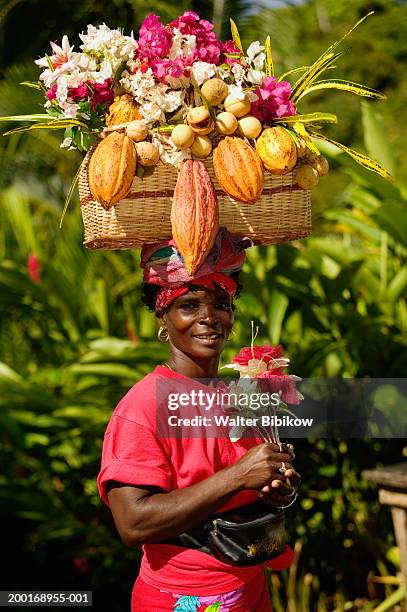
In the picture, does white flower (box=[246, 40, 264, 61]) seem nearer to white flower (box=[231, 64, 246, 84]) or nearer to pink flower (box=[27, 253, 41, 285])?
white flower (box=[231, 64, 246, 84])

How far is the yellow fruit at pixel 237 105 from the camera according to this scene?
1.97 metres

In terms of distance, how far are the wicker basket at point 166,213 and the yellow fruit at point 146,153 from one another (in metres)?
0.05

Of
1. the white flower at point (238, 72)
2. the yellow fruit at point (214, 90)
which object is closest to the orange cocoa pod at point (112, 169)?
the yellow fruit at point (214, 90)

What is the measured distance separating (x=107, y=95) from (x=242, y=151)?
1.17ft

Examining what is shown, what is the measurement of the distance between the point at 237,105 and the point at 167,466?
85cm

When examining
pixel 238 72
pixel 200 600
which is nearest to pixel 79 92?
pixel 238 72

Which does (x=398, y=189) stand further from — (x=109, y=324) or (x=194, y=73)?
(x=194, y=73)

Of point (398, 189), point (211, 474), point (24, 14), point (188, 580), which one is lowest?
point (188, 580)

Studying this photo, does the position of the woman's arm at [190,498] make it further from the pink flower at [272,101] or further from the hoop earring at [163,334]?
the pink flower at [272,101]

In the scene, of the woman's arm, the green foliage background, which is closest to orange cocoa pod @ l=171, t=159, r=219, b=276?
the woman's arm

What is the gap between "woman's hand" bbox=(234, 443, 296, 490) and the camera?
184 cm

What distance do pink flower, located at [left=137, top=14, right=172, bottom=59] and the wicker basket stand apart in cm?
26

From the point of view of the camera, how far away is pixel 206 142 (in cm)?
198

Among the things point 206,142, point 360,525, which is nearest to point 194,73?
point 206,142
